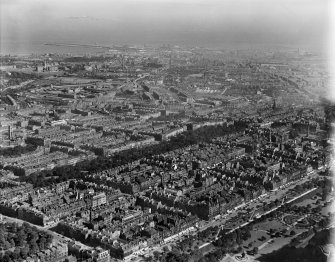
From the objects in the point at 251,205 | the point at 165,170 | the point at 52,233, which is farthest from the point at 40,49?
the point at 52,233

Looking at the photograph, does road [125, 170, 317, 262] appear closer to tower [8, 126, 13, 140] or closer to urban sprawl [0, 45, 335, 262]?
urban sprawl [0, 45, 335, 262]

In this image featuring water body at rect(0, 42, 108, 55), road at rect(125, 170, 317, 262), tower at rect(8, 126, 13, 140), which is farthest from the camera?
water body at rect(0, 42, 108, 55)

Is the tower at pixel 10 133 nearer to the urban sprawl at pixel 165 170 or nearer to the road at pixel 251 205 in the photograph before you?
the urban sprawl at pixel 165 170

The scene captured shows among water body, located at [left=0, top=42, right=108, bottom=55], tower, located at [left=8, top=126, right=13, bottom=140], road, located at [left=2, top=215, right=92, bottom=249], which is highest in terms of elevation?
water body, located at [left=0, top=42, right=108, bottom=55]

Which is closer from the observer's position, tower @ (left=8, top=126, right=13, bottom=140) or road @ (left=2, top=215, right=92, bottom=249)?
road @ (left=2, top=215, right=92, bottom=249)

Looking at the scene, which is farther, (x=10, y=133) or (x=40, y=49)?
(x=40, y=49)

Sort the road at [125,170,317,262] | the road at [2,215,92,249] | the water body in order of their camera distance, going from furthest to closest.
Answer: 1. the water body
2. the road at [2,215,92,249]
3. the road at [125,170,317,262]

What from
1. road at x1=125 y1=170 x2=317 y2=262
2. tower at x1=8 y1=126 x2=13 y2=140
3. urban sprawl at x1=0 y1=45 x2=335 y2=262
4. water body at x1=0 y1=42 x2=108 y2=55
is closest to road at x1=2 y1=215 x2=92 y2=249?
urban sprawl at x1=0 y1=45 x2=335 y2=262

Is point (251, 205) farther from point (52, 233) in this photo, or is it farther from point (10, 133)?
point (10, 133)

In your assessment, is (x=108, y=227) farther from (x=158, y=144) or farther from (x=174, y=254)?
(x=158, y=144)

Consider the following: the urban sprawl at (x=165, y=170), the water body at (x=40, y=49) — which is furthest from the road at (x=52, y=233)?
the water body at (x=40, y=49)

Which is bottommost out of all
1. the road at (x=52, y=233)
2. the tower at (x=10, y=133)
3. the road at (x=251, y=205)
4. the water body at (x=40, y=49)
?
the road at (x=52, y=233)

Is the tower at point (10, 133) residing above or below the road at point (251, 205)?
above

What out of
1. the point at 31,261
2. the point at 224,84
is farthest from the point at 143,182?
the point at 224,84
